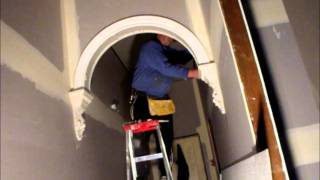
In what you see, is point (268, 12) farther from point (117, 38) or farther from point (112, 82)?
point (112, 82)

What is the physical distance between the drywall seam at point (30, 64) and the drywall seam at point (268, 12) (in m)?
1.37

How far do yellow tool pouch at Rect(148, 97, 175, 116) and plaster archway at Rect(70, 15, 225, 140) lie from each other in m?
0.75

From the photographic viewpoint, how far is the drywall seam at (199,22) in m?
2.63

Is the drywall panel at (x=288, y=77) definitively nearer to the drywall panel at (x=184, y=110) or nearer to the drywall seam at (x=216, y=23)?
the drywall seam at (x=216, y=23)

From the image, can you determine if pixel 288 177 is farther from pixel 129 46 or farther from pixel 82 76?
pixel 129 46

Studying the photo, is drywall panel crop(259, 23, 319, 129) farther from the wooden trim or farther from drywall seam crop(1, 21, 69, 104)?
drywall seam crop(1, 21, 69, 104)

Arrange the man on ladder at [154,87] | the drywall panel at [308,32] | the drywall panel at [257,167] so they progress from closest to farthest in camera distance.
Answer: the drywall panel at [308,32]
the drywall panel at [257,167]
the man on ladder at [154,87]

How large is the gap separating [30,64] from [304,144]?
1.67 meters

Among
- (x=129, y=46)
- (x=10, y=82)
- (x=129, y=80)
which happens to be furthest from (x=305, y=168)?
(x=129, y=80)

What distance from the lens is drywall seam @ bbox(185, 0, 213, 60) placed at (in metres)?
2.63

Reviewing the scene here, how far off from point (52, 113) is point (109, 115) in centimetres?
153

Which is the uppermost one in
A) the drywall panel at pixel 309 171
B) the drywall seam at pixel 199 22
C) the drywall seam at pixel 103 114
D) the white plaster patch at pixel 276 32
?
the drywall seam at pixel 199 22

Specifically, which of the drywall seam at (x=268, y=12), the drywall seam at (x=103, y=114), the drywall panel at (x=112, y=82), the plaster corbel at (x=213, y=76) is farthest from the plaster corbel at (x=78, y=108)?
the drywall seam at (x=268, y=12)

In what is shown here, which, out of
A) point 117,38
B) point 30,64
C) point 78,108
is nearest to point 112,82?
point 117,38
